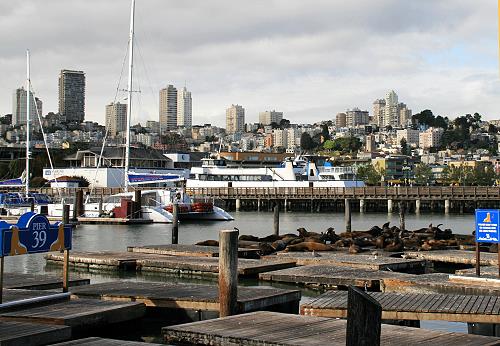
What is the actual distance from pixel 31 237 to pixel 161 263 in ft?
32.4

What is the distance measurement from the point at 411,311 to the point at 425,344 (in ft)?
8.12

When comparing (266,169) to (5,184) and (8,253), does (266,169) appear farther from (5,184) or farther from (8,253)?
(8,253)

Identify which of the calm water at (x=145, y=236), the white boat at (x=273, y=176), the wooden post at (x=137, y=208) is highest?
the white boat at (x=273, y=176)

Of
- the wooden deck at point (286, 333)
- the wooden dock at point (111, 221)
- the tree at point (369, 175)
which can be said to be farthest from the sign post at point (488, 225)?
the tree at point (369, 175)

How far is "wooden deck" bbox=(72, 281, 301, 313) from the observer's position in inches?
535

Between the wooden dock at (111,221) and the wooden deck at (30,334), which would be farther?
the wooden dock at (111,221)

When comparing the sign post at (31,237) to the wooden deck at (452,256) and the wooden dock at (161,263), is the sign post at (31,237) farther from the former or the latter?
the wooden deck at (452,256)

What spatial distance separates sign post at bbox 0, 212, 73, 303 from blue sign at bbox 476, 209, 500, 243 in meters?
7.90

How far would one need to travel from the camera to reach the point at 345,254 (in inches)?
934

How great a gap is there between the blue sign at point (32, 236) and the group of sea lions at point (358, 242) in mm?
12621

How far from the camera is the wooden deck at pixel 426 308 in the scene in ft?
39.1

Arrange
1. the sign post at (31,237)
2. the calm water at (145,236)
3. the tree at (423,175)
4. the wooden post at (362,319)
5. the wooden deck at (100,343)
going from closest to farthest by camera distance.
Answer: the wooden post at (362,319) < the wooden deck at (100,343) < the sign post at (31,237) < the calm water at (145,236) < the tree at (423,175)

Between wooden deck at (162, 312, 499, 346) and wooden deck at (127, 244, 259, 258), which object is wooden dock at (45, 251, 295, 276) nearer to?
wooden deck at (127, 244, 259, 258)

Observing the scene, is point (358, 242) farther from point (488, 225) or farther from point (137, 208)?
point (137, 208)
